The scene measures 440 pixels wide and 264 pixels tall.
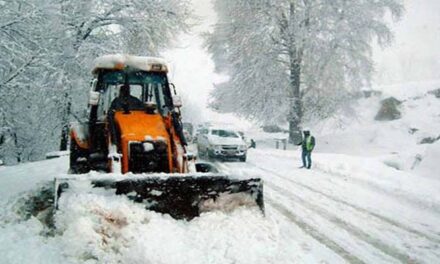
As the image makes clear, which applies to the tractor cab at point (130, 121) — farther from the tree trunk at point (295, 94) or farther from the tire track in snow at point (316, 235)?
→ the tree trunk at point (295, 94)

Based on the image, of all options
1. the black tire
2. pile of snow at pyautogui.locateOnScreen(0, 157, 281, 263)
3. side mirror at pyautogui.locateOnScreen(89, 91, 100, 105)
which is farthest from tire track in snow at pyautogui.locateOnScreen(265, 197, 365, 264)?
side mirror at pyautogui.locateOnScreen(89, 91, 100, 105)

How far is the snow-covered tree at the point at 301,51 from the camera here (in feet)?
87.4

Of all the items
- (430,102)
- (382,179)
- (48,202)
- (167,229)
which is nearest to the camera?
(167,229)

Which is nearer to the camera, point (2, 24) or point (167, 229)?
point (167, 229)

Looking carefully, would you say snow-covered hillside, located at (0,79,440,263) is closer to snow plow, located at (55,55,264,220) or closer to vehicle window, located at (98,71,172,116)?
snow plow, located at (55,55,264,220)

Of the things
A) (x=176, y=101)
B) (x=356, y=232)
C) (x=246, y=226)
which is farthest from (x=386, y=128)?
(x=246, y=226)

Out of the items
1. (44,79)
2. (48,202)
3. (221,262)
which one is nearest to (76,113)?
(44,79)

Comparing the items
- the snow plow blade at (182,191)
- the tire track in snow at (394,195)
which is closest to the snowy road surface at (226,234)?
the snow plow blade at (182,191)

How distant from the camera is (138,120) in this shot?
28.5ft

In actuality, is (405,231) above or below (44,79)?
below

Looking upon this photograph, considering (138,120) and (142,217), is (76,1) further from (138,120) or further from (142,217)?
(142,217)

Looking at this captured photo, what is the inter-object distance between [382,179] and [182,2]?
1091cm

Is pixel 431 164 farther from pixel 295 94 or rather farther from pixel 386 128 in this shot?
pixel 386 128

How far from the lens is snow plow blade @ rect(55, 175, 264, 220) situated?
6.57m
